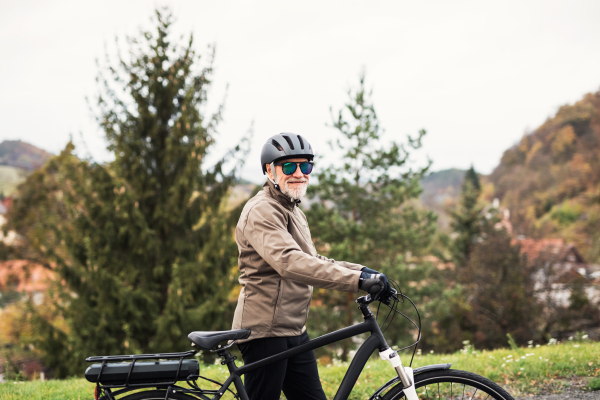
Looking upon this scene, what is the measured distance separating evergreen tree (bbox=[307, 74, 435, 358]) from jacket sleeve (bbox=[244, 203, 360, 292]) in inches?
512

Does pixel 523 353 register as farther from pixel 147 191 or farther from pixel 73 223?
pixel 73 223

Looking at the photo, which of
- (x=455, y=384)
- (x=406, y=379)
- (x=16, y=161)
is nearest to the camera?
(x=406, y=379)

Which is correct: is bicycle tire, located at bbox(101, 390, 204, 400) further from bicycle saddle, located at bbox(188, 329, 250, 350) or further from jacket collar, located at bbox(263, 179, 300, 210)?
jacket collar, located at bbox(263, 179, 300, 210)

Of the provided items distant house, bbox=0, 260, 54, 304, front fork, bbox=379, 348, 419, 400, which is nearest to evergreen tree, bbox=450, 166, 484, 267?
distant house, bbox=0, 260, 54, 304

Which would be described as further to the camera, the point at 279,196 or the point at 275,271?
the point at 279,196

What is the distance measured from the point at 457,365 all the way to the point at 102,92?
970cm

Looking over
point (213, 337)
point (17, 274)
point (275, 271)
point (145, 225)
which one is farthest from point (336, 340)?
point (17, 274)

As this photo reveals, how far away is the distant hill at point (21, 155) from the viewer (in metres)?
21.8

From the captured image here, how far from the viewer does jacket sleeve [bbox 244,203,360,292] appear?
184cm

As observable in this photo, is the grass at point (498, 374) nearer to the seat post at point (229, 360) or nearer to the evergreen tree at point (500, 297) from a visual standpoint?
the seat post at point (229, 360)

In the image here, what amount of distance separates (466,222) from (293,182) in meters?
27.5

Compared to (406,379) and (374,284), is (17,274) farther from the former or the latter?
(374,284)

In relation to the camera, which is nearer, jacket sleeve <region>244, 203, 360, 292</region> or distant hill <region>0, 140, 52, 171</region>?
jacket sleeve <region>244, 203, 360, 292</region>

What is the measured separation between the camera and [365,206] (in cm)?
1599
